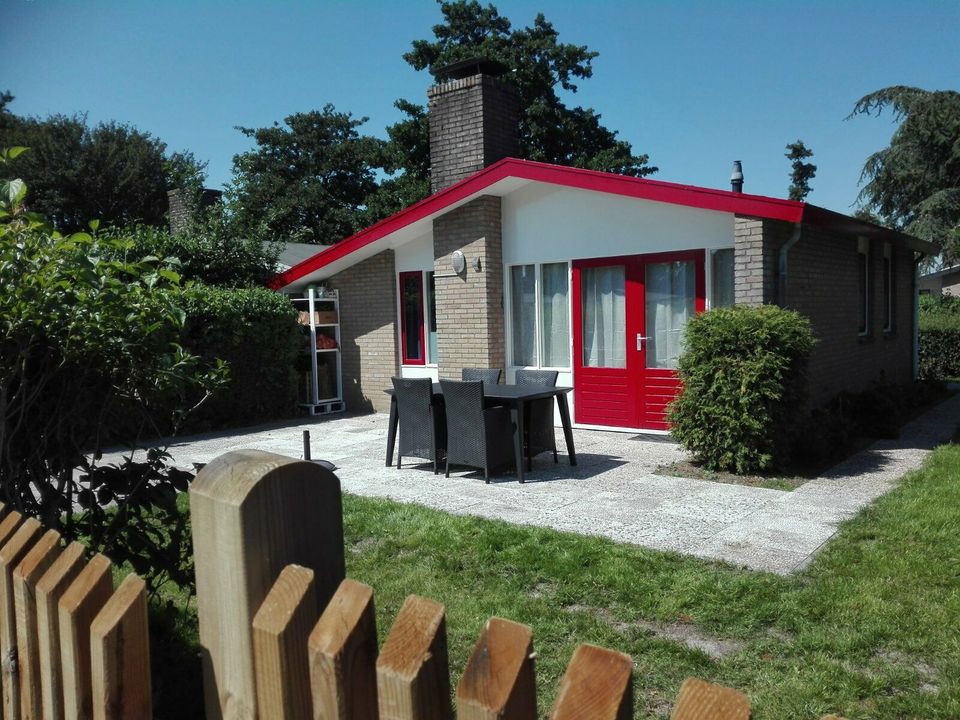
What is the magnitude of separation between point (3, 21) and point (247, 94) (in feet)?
27.6

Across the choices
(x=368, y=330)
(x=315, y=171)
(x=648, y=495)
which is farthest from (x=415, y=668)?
(x=315, y=171)

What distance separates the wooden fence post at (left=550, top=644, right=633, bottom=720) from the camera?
1032mm

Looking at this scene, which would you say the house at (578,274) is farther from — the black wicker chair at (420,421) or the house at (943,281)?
the house at (943,281)

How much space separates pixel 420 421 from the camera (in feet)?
26.1

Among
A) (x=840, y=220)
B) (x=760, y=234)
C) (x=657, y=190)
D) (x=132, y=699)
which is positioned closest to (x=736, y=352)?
(x=760, y=234)

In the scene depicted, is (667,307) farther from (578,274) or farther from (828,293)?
(828,293)

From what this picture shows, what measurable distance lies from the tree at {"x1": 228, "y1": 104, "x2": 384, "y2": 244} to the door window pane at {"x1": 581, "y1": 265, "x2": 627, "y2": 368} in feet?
89.3

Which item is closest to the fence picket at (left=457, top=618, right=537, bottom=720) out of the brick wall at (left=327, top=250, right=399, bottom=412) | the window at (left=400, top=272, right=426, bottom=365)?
the window at (left=400, top=272, right=426, bottom=365)

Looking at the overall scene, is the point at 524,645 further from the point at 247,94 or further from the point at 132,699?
the point at 247,94

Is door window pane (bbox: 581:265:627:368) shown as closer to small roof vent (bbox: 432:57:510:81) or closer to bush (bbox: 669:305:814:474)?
bush (bbox: 669:305:814:474)

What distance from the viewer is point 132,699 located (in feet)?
4.91

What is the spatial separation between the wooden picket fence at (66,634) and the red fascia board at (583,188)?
8218 mm

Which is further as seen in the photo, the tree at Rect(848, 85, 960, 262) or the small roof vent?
the tree at Rect(848, 85, 960, 262)

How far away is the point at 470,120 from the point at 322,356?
4.89 meters
